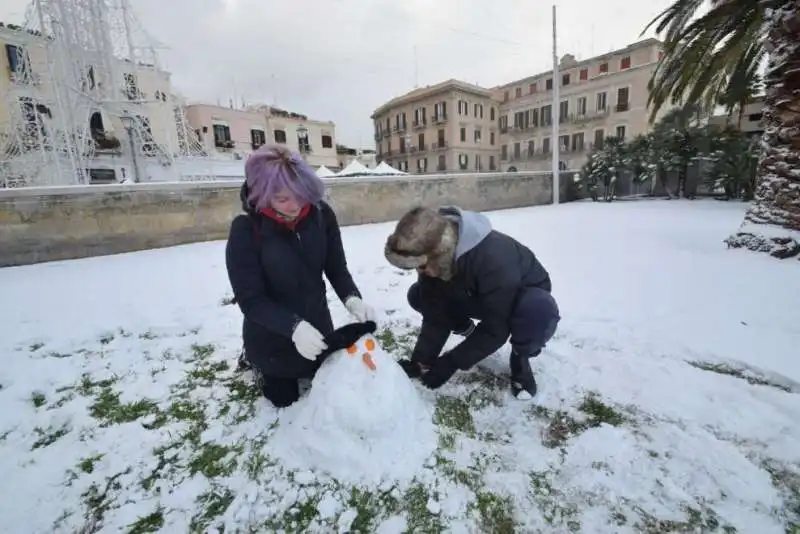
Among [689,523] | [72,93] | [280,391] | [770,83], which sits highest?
[72,93]

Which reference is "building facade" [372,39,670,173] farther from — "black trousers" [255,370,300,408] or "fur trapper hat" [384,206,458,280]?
"black trousers" [255,370,300,408]

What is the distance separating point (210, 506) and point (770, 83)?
6.48m

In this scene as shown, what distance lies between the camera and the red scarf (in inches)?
64.9

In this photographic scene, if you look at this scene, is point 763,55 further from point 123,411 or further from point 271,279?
point 123,411

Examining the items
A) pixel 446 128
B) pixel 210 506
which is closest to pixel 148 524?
pixel 210 506

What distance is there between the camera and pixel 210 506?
52.4 inches

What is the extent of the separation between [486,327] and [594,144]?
3047 centimetres

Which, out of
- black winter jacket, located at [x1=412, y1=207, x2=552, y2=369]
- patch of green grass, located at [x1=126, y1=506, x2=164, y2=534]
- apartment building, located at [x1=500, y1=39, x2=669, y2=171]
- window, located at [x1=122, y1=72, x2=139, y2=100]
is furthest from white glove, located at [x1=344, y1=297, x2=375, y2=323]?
apartment building, located at [x1=500, y1=39, x2=669, y2=171]

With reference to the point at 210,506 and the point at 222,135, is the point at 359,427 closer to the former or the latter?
the point at 210,506

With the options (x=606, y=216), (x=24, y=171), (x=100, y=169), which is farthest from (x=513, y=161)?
(x=24, y=171)

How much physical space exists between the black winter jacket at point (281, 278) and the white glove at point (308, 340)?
0.05 m

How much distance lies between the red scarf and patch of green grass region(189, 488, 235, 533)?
3.63 feet

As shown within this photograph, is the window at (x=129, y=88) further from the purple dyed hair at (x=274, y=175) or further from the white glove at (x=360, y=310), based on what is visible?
the white glove at (x=360, y=310)

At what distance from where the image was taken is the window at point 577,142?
2825 cm
